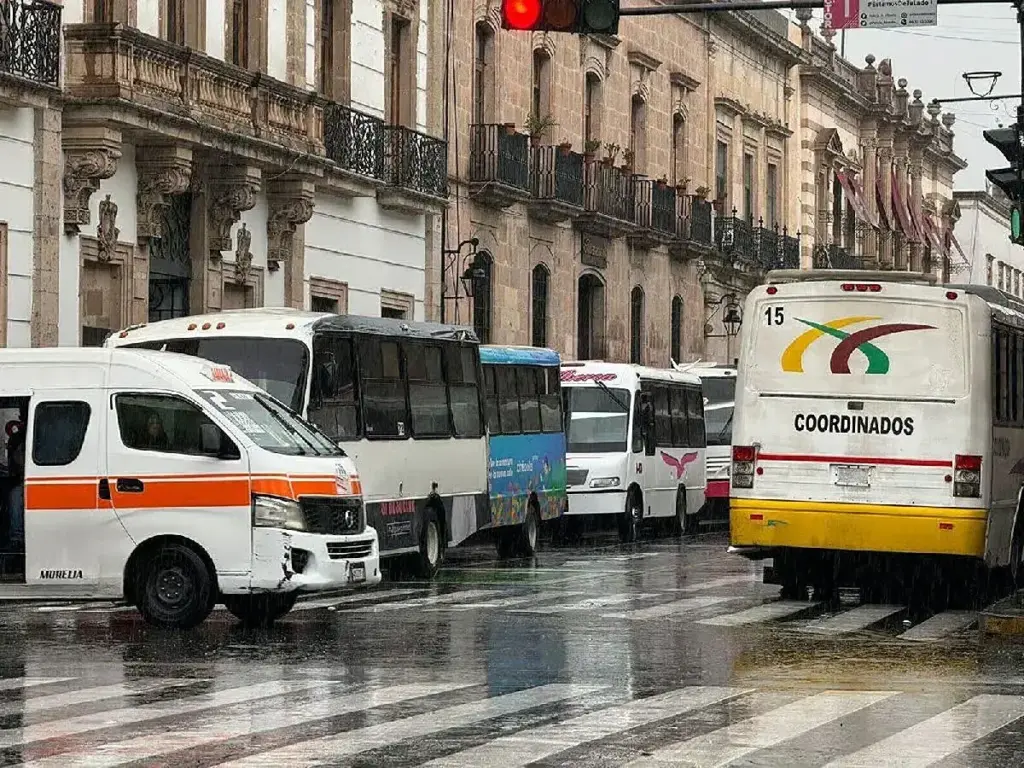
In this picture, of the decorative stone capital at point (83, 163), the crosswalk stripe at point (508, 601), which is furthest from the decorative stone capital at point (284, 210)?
the crosswalk stripe at point (508, 601)

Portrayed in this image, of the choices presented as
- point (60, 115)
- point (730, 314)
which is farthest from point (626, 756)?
point (730, 314)

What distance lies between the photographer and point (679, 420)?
39812mm

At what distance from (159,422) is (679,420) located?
71.8ft

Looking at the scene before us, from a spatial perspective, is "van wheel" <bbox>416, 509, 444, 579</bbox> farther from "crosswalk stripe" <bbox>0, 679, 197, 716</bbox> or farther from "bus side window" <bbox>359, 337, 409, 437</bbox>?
"crosswalk stripe" <bbox>0, 679, 197, 716</bbox>

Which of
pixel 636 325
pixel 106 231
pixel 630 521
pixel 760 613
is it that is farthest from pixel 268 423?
pixel 636 325

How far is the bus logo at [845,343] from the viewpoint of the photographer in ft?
70.3

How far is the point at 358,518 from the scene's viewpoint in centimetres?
1912

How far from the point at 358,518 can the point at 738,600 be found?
462 centimetres

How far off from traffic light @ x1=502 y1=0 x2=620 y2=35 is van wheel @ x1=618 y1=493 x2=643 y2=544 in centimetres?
1715

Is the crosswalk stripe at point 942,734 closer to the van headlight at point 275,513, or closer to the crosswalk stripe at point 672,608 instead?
the van headlight at point 275,513

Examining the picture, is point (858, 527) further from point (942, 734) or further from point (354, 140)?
point (354, 140)

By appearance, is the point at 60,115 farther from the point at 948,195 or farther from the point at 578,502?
the point at 948,195

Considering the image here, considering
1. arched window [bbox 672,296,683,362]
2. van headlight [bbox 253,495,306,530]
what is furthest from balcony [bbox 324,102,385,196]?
arched window [bbox 672,296,683,362]

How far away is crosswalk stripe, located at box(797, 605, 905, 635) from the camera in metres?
19.0
